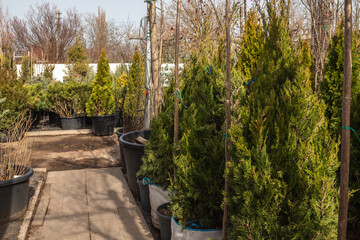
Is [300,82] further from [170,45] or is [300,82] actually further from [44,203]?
[170,45]

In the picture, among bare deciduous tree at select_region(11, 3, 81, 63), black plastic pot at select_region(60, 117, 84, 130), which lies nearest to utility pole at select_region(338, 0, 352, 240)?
black plastic pot at select_region(60, 117, 84, 130)

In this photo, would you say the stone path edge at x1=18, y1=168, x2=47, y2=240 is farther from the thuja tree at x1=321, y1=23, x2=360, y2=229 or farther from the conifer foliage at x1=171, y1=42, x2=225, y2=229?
the thuja tree at x1=321, y1=23, x2=360, y2=229

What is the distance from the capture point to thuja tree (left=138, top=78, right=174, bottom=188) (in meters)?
3.52

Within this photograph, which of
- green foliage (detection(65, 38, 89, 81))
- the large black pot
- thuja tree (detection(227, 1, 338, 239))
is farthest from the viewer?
green foliage (detection(65, 38, 89, 81))

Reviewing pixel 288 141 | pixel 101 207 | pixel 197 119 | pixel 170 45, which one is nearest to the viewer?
pixel 288 141

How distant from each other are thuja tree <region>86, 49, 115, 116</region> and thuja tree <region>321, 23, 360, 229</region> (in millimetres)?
6973

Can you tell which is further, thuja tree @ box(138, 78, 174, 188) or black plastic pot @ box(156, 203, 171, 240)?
thuja tree @ box(138, 78, 174, 188)

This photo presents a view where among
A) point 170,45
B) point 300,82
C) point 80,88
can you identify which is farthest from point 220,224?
point 170,45

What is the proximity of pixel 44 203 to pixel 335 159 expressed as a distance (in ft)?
12.1

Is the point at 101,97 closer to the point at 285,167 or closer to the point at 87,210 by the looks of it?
the point at 87,210

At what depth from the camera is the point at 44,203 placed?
14.1ft

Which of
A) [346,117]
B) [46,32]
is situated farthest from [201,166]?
[46,32]

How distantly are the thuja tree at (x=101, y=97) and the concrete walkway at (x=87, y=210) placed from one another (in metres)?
4.03

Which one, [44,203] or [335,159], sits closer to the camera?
[335,159]
